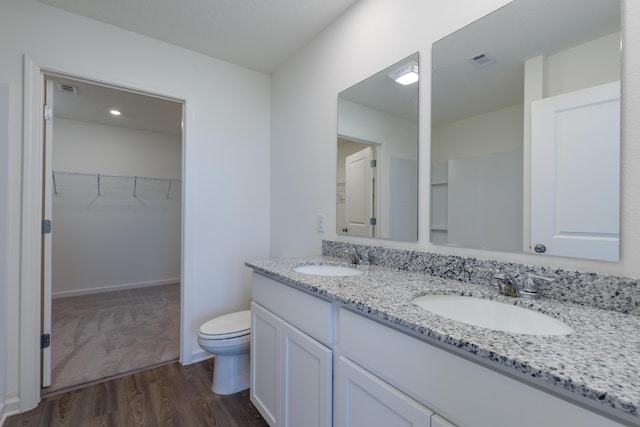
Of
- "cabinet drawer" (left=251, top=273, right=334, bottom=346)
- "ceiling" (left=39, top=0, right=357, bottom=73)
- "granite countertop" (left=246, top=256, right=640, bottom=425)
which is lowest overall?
"cabinet drawer" (left=251, top=273, right=334, bottom=346)

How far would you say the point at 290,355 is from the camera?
130 cm

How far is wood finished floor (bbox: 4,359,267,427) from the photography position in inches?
63.5

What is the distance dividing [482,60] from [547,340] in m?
1.10

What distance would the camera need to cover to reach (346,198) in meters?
1.87

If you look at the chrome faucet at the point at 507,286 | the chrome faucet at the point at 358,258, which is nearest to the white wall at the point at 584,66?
the chrome faucet at the point at 507,286

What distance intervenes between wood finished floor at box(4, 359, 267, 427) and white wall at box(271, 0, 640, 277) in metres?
1.07

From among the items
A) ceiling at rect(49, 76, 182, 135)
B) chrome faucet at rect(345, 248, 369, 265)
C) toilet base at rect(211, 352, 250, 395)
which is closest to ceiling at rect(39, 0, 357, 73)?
ceiling at rect(49, 76, 182, 135)

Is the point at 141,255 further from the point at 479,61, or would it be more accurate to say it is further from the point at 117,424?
the point at 479,61

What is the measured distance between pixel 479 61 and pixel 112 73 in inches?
87.5

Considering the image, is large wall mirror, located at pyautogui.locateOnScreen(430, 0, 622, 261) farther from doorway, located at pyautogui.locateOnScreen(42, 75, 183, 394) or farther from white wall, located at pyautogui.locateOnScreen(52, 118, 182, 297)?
white wall, located at pyautogui.locateOnScreen(52, 118, 182, 297)

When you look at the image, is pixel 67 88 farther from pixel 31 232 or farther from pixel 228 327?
pixel 228 327

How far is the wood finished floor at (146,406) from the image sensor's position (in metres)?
1.61

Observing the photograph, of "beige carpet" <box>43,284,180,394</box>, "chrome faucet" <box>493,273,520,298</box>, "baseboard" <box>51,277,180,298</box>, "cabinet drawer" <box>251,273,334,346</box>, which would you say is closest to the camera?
"chrome faucet" <box>493,273,520,298</box>

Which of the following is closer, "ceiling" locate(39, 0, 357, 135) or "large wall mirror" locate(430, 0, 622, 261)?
"large wall mirror" locate(430, 0, 622, 261)
